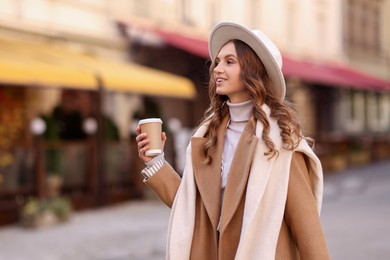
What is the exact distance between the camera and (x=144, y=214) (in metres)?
13.0

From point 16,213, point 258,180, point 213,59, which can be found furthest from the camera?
point 16,213

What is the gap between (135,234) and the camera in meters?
10.8

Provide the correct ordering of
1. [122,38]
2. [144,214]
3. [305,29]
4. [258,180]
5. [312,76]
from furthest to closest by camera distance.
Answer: [305,29] < [312,76] < [122,38] < [144,214] < [258,180]

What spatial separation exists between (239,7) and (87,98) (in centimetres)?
913

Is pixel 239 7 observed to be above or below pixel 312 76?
above

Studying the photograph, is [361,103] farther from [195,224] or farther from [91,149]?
[195,224]

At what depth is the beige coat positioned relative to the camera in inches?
121

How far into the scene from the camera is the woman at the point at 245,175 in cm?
308

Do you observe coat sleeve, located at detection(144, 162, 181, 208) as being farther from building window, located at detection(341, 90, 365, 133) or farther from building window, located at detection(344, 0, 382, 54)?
building window, located at detection(344, 0, 382, 54)

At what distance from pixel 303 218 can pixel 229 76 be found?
0.56m

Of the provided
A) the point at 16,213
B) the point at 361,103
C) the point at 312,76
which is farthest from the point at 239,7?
the point at 16,213

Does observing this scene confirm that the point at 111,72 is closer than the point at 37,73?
No

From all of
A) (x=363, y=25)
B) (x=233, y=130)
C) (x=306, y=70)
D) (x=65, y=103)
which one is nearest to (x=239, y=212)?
(x=233, y=130)

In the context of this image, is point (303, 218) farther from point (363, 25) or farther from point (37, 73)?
point (363, 25)
